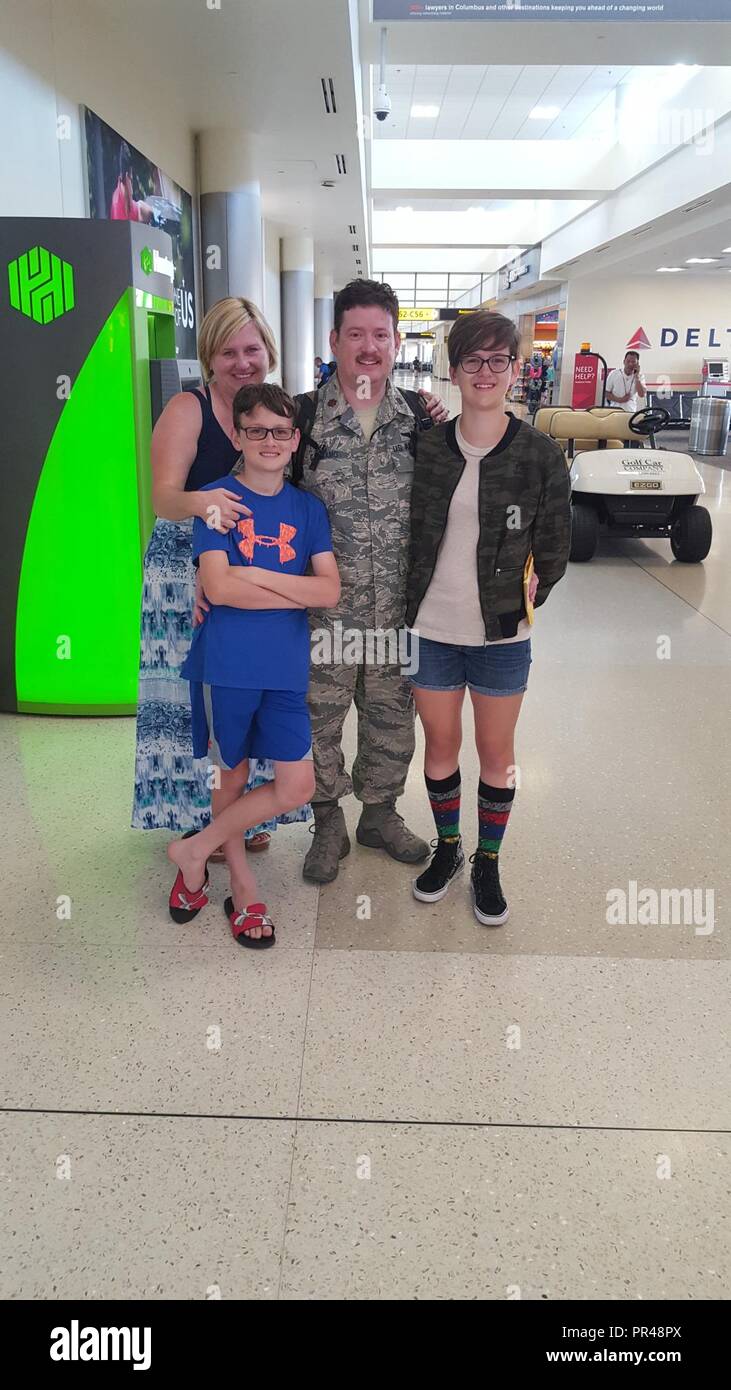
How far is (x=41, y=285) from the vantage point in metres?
3.69

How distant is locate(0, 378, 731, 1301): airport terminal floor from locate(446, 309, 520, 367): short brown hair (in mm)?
1446

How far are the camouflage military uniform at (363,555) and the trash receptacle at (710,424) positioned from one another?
14727mm

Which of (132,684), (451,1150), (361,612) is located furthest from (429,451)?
(132,684)

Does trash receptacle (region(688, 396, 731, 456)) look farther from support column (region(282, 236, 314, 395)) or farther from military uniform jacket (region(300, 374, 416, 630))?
military uniform jacket (region(300, 374, 416, 630))

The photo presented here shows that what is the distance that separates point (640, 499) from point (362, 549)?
198 inches

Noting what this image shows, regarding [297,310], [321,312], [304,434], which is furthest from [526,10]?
[321,312]

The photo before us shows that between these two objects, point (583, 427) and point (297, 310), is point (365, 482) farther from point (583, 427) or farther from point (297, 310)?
point (297, 310)

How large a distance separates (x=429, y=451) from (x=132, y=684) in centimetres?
212

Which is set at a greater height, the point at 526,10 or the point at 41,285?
the point at 526,10

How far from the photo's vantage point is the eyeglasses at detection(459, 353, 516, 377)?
7.16 ft

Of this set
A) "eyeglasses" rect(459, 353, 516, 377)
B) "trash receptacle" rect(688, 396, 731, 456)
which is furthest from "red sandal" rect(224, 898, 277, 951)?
"trash receptacle" rect(688, 396, 731, 456)
